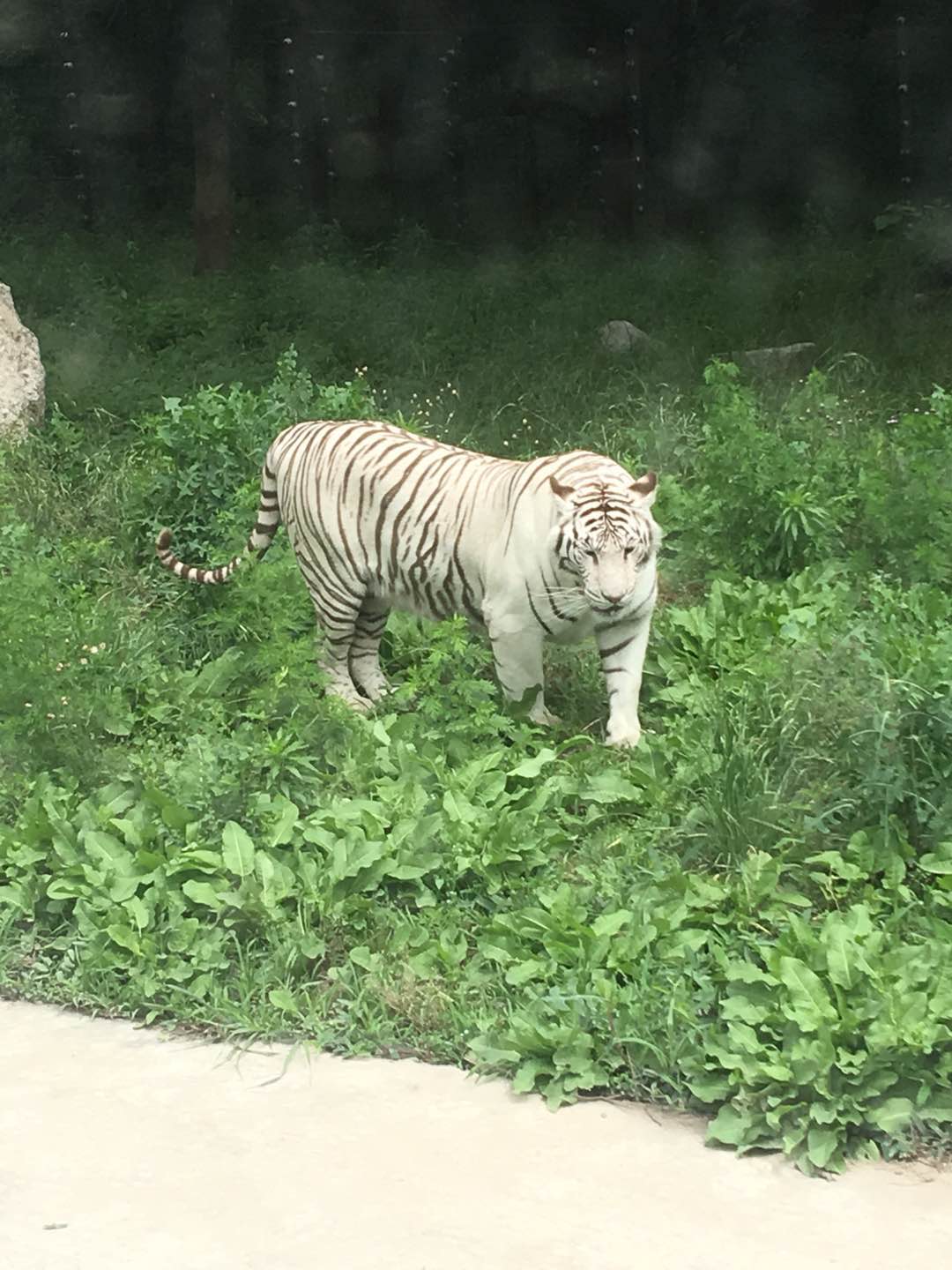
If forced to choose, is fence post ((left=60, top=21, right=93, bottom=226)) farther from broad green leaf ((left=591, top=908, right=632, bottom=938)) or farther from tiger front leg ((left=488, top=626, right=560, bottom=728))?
broad green leaf ((left=591, top=908, right=632, bottom=938))

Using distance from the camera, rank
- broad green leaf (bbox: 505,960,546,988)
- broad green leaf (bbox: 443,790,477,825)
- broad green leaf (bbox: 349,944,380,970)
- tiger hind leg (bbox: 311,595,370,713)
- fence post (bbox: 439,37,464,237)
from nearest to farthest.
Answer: broad green leaf (bbox: 505,960,546,988)
broad green leaf (bbox: 349,944,380,970)
broad green leaf (bbox: 443,790,477,825)
tiger hind leg (bbox: 311,595,370,713)
fence post (bbox: 439,37,464,237)

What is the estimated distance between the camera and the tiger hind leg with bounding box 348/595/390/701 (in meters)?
5.68

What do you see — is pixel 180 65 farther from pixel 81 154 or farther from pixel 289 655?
pixel 289 655

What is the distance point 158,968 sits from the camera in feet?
12.3

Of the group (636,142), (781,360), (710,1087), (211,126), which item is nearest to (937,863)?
(710,1087)

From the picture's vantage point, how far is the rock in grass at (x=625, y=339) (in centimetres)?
906

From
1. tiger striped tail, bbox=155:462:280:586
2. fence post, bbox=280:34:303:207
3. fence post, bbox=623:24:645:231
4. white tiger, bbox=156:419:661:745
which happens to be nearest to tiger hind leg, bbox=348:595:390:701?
white tiger, bbox=156:419:661:745

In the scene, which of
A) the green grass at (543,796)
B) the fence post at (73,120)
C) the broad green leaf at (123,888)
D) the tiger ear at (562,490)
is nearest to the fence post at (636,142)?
the fence post at (73,120)

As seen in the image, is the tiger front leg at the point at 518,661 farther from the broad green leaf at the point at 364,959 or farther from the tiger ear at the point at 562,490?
the broad green leaf at the point at 364,959

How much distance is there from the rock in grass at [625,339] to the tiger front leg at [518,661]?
4.40 metres

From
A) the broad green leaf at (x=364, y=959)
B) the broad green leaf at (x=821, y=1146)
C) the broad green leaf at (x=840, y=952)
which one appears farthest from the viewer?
the broad green leaf at (x=364, y=959)

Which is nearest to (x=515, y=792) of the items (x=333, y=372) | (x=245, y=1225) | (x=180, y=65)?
(x=245, y=1225)

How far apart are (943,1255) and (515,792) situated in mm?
1841

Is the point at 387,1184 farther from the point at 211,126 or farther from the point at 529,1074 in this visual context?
the point at 211,126
